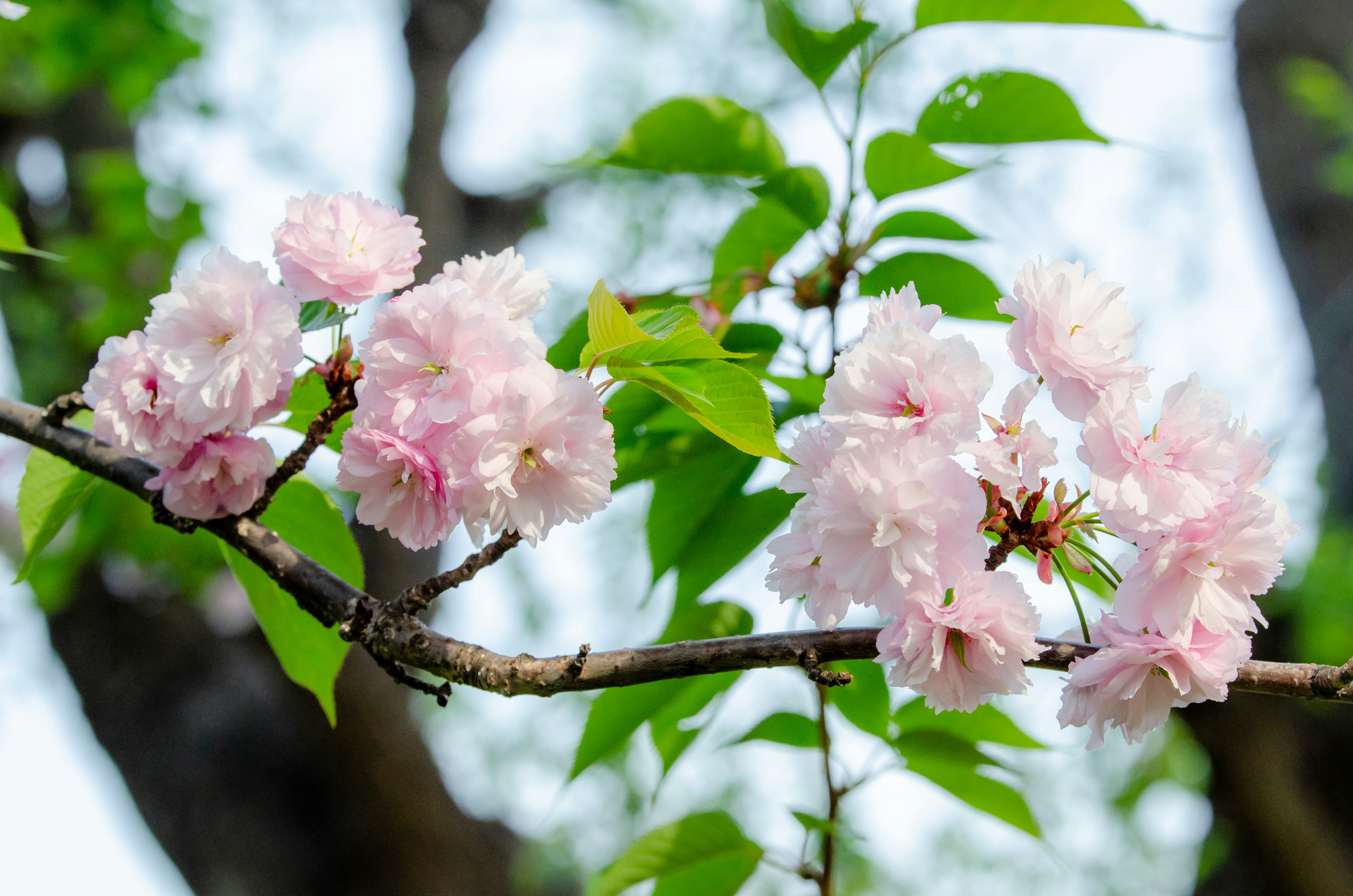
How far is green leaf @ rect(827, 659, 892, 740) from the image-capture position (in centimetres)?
76

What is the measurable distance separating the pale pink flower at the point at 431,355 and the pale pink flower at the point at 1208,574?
360mm

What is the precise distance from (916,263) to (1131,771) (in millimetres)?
3760

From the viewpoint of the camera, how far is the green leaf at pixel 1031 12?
0.76 metres

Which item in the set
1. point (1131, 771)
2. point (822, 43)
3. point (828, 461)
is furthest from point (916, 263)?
point (1131, 771)

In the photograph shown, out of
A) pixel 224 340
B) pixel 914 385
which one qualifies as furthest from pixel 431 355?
pixel 914 385

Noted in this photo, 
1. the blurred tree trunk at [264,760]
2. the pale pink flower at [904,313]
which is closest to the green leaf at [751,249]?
the pale pink flower at [904,313]

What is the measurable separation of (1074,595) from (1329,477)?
2947 millimetres

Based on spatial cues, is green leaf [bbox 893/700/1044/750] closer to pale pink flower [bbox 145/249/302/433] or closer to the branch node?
the branch node

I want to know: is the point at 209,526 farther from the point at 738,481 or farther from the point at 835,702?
the point at 835,702

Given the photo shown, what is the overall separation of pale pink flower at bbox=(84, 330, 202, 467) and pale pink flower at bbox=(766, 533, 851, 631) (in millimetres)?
387

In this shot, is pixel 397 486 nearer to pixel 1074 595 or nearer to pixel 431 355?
pixel 431 355

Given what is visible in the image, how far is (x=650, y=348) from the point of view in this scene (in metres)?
0.48

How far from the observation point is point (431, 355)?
516 millimetres

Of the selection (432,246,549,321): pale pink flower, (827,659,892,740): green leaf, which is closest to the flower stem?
(827,659,892,740): green leaf
